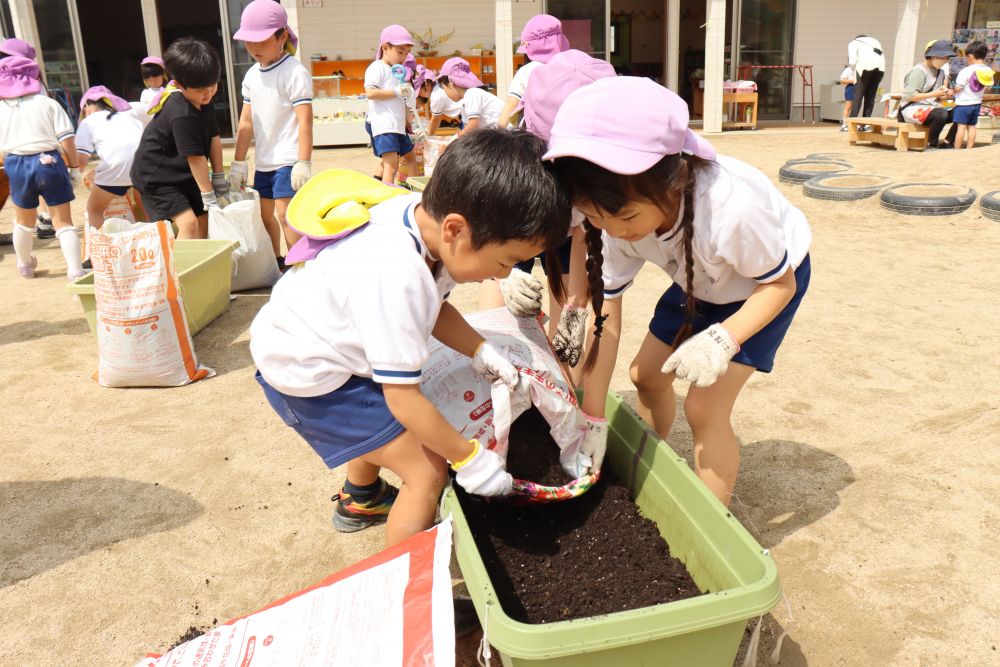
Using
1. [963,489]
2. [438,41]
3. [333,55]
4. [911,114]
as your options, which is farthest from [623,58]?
[963,489]

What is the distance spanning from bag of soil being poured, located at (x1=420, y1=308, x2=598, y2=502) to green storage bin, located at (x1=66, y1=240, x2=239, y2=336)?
2.02 metres

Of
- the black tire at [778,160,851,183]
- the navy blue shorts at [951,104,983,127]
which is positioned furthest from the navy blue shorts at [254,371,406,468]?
the navy blue shorts at [951,104,983,127]

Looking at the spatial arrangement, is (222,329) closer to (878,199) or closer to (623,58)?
(878,199)

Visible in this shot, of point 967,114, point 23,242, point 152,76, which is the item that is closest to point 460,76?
point 152,76

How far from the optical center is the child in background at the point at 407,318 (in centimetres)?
147

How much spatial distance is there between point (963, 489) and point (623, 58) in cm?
1519

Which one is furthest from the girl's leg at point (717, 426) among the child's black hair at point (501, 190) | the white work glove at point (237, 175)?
the white work glove at point (237, 175)

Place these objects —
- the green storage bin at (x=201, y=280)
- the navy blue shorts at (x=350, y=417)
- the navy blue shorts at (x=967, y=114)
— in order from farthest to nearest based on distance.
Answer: the navy blue shorts at (x=967, y=114), the green storage bin at (x=201, y=280), the navy blue shorts at (x=350, y=417)

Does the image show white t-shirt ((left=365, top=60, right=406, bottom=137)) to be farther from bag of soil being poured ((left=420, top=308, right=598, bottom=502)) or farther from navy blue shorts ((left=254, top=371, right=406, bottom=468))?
navy blue shorts ((left=254, top=371, right=406, bottom=468))

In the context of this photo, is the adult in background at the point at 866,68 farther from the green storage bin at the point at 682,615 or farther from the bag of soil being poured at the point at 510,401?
the green storage bin at the point at 682,615

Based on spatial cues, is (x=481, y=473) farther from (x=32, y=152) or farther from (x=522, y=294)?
(x=32, y=152)

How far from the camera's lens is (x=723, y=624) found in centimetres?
129

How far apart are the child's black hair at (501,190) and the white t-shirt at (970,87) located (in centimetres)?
875

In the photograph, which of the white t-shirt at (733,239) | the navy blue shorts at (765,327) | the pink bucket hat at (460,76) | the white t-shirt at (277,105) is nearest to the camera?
the white t-shirt at (733,239)
